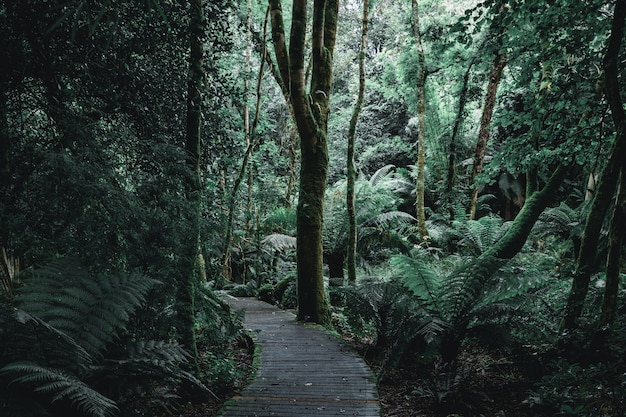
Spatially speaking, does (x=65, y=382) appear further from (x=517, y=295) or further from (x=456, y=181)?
(x=456, y=181)

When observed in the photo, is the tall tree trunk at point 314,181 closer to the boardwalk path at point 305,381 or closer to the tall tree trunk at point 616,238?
the boardwalk path at point 305,381

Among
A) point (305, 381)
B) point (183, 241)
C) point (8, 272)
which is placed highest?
point (183, 241)

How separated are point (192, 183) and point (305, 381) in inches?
97.2

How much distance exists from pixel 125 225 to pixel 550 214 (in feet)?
35.0

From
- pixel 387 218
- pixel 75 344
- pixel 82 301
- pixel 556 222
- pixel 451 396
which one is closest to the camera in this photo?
pixel 75 344

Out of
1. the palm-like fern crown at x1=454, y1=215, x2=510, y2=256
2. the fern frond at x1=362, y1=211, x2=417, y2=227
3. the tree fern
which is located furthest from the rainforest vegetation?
the fern frond at x1=362, y1=211, x2=417, y2=227

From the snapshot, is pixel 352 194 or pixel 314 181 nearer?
pixel 314 181

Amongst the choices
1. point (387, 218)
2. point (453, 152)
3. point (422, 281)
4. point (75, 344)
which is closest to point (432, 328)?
point (422, 281)

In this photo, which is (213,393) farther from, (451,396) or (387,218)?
(387,218)

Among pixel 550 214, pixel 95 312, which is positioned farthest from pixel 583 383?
pixel 550 214

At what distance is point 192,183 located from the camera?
429cm

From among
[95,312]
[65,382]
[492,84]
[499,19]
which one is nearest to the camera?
[65,382]

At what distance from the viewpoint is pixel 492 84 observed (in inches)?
499

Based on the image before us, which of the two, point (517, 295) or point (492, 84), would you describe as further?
point (492, 84)
